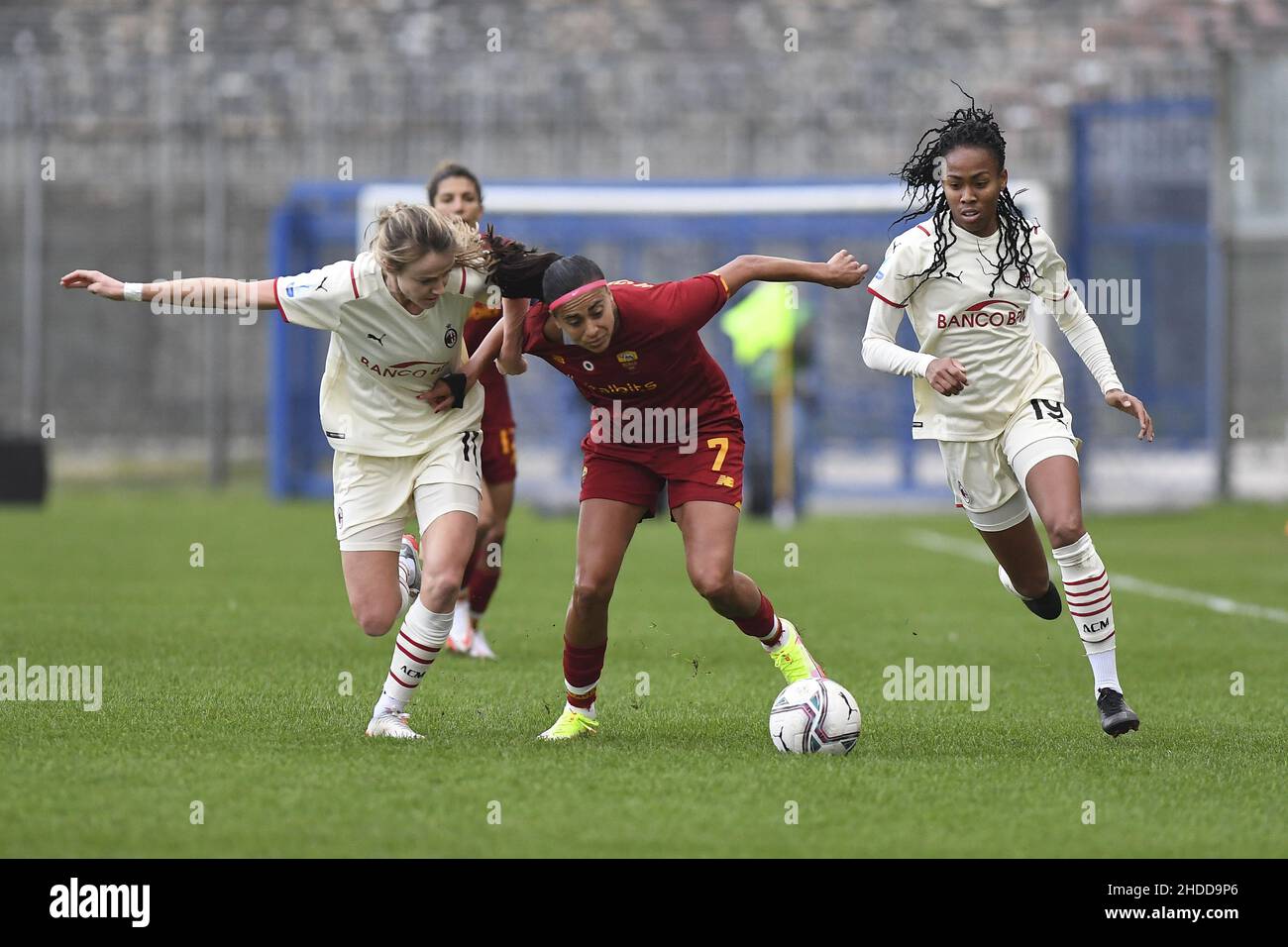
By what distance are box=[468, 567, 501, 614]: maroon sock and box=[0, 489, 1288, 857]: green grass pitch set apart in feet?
0.94

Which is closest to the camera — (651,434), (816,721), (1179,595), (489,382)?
(816,721)

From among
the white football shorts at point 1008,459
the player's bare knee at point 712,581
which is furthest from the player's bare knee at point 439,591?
the white football shorts at point 1008,459

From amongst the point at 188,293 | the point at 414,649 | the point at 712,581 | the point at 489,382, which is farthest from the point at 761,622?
the point at 489,382

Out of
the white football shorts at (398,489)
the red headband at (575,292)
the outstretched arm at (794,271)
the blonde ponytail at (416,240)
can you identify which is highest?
the blonde ponytail at (416,240)

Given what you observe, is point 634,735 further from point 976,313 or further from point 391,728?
point 976,313

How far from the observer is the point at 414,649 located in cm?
634

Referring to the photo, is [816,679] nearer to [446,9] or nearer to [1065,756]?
[1065,756]

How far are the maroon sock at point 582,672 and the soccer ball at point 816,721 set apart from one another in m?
0.68

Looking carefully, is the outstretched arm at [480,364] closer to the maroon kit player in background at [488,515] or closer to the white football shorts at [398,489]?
the white football shorts at [398,489]

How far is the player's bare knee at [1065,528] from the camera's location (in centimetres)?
654

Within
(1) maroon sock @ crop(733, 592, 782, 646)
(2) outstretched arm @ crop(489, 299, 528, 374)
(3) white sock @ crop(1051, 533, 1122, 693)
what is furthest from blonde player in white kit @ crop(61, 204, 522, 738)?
(3) white sock @ crop(1051, 533, 1122, 693)

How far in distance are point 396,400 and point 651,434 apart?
982 mm
